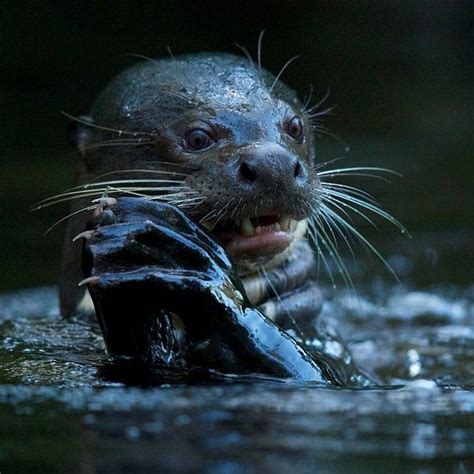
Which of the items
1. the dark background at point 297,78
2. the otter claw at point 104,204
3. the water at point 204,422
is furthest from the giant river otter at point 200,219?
the dark background at point 297,78

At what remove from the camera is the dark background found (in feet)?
27.1

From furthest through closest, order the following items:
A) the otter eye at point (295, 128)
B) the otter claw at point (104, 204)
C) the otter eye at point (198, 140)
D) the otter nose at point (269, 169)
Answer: the otter eye at point (295, 128), the otter eye at point (198, 140), the otter nose at point (269, 169), the otter claw at point (104, 204)

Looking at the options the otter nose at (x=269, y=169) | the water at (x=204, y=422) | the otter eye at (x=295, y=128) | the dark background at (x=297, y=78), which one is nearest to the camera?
the water at (x=204, y=422)

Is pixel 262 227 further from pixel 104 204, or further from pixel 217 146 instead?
pixel 104 204

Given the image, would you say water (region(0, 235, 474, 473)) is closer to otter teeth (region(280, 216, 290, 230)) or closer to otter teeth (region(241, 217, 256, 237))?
otter teeth (region(241, 217, 256, 237))

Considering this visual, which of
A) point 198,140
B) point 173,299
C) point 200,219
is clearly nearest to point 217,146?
point 198,140

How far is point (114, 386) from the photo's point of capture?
3.48 metres

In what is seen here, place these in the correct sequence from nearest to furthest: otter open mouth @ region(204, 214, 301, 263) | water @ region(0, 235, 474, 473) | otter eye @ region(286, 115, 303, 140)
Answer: water @ region(0, 235, 474, 473) → otter open mouth @ region(204, 214, 301, 263) → otter eye @ region(286, 115, 303, 140)

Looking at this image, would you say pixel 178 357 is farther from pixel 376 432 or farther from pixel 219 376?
pixel 376 432

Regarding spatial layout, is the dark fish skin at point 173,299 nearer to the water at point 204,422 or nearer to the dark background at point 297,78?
the water at point 204,422

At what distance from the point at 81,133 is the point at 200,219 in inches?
37.6

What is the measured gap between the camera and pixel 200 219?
4172 millimetres

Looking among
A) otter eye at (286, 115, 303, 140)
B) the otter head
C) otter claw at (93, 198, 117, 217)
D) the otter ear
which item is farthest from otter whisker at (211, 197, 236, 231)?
the otter ear

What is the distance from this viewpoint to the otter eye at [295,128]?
458cm
